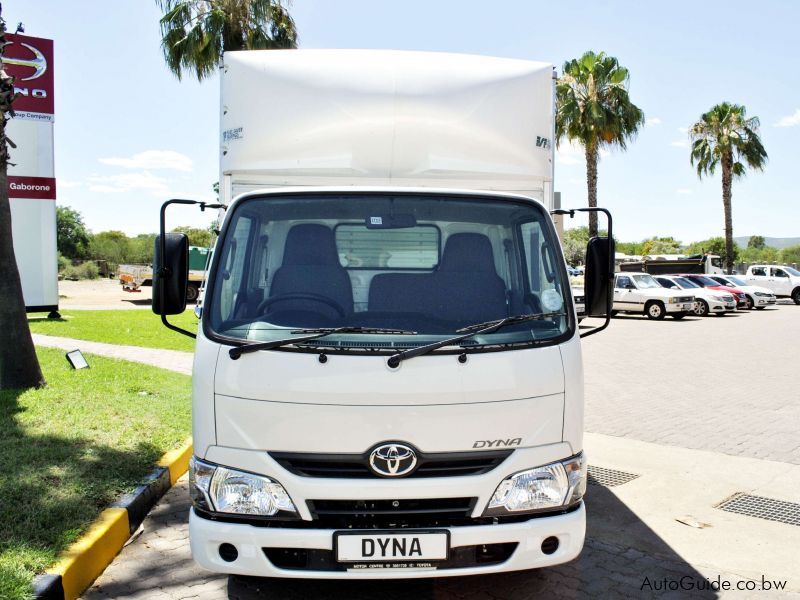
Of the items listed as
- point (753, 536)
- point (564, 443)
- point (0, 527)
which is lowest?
point (753, 536)

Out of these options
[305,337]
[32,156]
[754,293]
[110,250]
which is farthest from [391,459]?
[110,250]

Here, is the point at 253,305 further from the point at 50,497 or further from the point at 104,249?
the point at 104,249

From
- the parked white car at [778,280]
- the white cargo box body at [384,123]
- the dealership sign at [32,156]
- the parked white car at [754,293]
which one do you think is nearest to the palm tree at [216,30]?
the dealership sign at [32,156]

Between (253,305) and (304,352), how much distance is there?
45 cm

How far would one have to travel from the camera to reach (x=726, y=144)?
36844mm

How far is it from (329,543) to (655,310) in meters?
22.7

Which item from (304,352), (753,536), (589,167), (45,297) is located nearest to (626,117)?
(589,167)

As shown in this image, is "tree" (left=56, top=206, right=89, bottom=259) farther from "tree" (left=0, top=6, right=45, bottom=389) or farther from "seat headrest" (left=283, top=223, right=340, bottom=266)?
"seat headrest" (left=283, top=223, right=340, bottom=266)

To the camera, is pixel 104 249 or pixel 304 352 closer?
pixel 304 352

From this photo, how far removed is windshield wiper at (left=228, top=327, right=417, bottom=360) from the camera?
10.2ft

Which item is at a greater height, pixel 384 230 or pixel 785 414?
pixel 384 230

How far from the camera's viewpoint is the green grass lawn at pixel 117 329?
1384 centimetres

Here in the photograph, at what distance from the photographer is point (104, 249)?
193 ft

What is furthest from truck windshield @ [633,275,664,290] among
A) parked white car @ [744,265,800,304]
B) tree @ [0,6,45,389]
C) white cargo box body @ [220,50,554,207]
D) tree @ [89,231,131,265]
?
tree @ [89,231,131,265]
